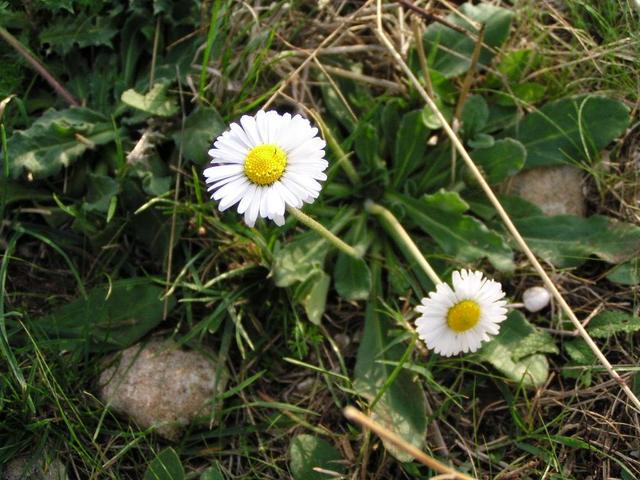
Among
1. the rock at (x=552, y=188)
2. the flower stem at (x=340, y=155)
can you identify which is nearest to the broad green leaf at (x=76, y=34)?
the flower stem at (x=340, y=155)

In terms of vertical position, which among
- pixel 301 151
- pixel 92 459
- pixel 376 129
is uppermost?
pixel 301 151

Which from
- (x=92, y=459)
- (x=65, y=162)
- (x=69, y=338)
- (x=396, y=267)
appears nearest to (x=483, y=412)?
(x=396, y=267)

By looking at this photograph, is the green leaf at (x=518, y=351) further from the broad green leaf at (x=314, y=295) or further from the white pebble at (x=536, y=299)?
the broad green leaf at (x=314, y=295)

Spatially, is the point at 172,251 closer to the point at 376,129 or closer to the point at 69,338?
the point at 69,338

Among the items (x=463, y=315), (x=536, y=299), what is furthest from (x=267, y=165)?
(x=536, y=299)

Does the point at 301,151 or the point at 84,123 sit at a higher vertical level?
the point at 301,151

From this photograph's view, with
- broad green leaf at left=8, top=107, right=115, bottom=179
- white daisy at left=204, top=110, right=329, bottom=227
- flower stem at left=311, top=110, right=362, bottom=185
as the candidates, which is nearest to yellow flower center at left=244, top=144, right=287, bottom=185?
white daisy at left=204, top=110, right=329, bottom=227
